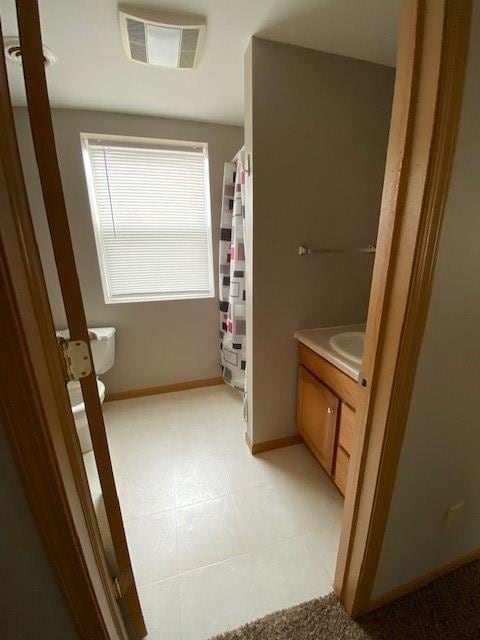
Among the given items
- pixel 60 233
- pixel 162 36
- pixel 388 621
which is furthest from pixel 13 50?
pixel 388 621

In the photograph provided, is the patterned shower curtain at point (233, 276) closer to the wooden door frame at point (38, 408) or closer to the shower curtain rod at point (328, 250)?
the shower curtain rod at point (328, 250)

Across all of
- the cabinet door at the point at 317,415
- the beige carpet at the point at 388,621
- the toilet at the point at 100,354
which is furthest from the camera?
the toilet at the point at 100,354

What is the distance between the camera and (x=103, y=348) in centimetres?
191

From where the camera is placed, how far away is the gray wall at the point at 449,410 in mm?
577

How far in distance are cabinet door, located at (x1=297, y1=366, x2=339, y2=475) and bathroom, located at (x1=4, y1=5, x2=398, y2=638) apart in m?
0.02

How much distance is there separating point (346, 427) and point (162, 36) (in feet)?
6.34

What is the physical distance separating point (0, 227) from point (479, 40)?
92cm

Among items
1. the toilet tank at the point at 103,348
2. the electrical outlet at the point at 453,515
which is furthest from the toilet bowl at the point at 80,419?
the electrical outlet at the point at 453,515

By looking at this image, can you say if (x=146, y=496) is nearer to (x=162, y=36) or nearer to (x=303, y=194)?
(x=303, y=194)

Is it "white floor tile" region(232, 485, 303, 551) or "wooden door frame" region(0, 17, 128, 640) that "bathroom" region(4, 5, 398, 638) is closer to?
"white floor tile" region(232, 485, 303, 551)

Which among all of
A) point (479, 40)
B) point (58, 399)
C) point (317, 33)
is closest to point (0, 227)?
point (58, 399)

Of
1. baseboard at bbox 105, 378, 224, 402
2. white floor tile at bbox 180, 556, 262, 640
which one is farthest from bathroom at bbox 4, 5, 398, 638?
baseboard at bbox 105, 378, 224, 402

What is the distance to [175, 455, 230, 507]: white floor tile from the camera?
1411 mm

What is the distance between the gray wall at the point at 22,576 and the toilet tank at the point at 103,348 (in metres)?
1.46
